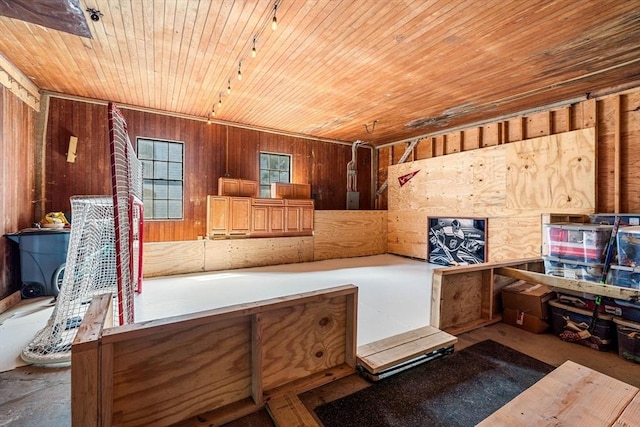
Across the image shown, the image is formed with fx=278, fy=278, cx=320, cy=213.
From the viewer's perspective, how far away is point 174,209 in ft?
20.1

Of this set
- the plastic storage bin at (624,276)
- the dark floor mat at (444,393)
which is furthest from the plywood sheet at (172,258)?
the plastic storage bin at (624,276)

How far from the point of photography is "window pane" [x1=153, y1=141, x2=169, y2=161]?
5953mm

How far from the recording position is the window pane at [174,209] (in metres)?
6.09

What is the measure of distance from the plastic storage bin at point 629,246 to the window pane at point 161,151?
7.42 m

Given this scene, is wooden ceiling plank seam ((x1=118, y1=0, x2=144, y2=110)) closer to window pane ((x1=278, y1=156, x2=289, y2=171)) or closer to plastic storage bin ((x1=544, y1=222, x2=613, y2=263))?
window pane ((x1=278, y1=156, x2=289, y2=171))

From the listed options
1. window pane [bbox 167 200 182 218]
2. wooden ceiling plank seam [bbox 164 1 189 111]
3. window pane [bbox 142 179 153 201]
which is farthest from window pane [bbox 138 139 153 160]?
wooden ceiling plank seam [bbox 164 1 189 111]

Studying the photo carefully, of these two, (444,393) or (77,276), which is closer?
(444,393)

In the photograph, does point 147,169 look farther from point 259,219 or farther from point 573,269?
point 573,269

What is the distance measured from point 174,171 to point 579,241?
708 centimetres

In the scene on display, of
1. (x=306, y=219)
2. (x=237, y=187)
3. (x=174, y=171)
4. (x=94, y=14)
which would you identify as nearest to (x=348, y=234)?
(x=306, y=219)

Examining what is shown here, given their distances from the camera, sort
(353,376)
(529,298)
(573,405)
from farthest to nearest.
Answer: (529,298)
(353,376)
(573,405)

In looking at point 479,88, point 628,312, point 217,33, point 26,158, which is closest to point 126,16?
point 217,33

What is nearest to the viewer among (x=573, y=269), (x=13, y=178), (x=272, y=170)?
(x=573, y=269)

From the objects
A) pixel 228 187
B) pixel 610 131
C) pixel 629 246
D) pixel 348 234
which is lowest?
pixel 348 234
